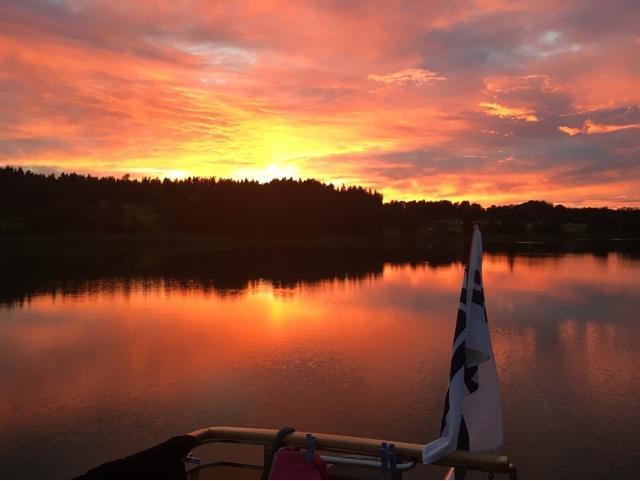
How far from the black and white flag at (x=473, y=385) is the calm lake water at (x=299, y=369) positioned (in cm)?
457

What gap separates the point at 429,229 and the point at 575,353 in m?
117

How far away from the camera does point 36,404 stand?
10.5 meters

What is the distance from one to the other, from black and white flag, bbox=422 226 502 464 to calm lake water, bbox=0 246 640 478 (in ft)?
15.0

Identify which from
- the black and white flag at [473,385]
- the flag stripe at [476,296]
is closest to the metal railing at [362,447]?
the black and white flag at [473,385]

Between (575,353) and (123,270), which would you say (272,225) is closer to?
(123,270)

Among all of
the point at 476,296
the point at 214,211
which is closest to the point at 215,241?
the point at 214,211

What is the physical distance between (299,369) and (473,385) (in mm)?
9780

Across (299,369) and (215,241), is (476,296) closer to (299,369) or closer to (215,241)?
(299,369)

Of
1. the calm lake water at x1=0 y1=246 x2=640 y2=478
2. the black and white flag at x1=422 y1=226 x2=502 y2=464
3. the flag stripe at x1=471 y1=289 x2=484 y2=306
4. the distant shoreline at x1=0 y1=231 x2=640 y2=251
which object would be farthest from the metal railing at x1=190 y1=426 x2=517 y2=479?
the distant shoreline at x1=0 y1=231 x2=640 y2=251

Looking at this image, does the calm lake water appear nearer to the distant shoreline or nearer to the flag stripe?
the flag stripe

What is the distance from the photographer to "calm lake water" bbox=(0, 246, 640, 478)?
8.62m

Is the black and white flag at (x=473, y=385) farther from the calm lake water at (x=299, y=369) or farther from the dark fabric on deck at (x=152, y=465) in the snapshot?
the calm lake water at (x=299, y=369)

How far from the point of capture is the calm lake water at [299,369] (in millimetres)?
8625

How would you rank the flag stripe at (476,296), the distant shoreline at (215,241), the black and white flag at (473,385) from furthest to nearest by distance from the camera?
the distant shoreline at (215,241) → the flag stripe at (476,296) → the black and white flag at (473,385)
